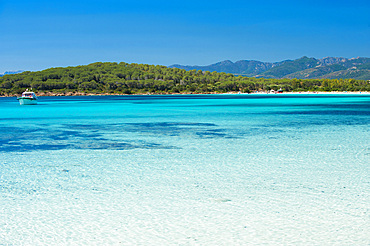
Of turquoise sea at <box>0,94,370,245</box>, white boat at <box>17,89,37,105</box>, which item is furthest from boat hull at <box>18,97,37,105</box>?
turquoise sea at <box>0,94,370,245</box>

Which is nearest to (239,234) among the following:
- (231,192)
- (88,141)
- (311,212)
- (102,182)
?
(311,212)

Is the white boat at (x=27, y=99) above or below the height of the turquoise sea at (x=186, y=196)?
above

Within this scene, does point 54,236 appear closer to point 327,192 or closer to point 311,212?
point 311,212

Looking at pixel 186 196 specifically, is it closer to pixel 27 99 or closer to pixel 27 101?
pixel 27 99

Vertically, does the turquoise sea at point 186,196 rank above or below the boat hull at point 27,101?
below

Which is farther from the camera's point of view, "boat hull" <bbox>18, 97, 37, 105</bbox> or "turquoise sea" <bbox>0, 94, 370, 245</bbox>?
"boat hull" <bbox>18, 97, 37, 105</bbox>

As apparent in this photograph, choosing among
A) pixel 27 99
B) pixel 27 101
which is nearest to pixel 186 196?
pixel 27 99

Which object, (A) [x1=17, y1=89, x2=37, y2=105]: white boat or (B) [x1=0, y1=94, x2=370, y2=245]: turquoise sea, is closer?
(B) [x1=0, y1=94, x2=370, y2=245]: turquoise sea

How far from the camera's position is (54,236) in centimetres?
636

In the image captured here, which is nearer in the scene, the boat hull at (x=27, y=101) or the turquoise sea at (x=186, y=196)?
the turquoise sea at (x=186, y=196)

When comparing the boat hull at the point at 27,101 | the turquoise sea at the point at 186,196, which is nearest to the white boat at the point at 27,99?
the boat hull at the point at 27,101

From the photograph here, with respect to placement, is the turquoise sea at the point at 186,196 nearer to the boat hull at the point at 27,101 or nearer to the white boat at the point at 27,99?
the white boat at the point at 27,99

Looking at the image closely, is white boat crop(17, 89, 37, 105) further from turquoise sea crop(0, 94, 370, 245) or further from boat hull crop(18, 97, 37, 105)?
turquoise sea crop(0, 94, 370, 245)

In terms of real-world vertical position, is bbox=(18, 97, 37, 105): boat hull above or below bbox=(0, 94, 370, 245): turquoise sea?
above
